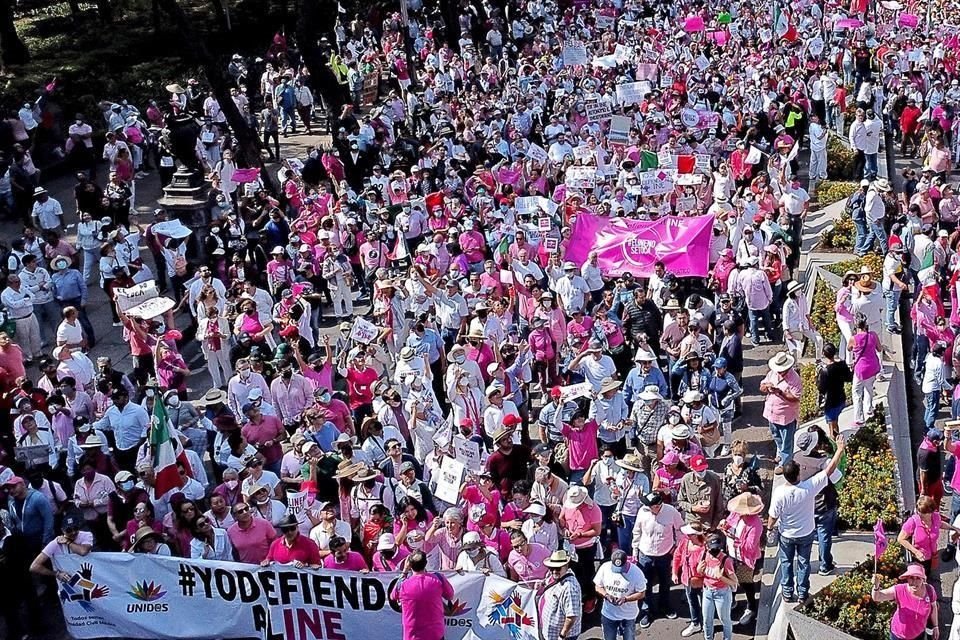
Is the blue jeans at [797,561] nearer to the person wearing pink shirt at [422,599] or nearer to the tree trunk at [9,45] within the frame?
the person wearing pink shirt at [422,599]

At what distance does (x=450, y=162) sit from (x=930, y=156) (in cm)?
774

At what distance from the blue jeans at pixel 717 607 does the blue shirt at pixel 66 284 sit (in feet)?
34.3

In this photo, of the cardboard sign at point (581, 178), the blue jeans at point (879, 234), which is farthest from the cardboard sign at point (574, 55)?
the blue jeans at point (879, 234)

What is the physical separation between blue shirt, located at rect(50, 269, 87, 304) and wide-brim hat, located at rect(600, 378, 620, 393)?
315 inches

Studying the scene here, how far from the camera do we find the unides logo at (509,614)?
10.3 metres

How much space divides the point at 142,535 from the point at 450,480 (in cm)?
259

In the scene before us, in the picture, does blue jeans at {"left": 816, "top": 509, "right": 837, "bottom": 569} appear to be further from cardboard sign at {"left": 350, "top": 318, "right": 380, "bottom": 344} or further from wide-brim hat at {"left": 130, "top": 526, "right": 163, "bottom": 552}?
wide-brim hat at {"left": 130, "top": 526, "right": 163, "bottom": 552}

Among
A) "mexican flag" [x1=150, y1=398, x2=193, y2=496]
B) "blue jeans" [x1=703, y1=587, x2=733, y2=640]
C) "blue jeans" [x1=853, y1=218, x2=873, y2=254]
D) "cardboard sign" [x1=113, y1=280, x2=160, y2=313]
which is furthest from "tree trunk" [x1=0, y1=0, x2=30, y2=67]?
"blue jeans" [x1=703, y1=587, x2=733, y2=640]

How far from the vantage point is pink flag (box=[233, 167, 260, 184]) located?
69.7 ft

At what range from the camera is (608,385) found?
508 inches

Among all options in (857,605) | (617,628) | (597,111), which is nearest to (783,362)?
(857,605)

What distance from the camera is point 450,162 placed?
21.9 metres

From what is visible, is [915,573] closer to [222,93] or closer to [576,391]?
[576,391]

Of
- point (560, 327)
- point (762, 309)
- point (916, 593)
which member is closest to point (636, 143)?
point (762, 309)
